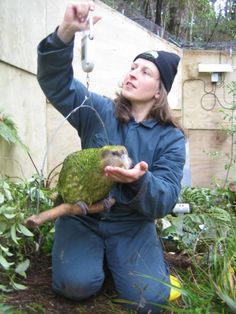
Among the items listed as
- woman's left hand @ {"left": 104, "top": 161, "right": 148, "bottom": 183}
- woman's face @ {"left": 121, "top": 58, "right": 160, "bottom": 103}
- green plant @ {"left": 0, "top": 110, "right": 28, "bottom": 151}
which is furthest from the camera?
green plant @ {"left": 0, "top": 110, "right": 28, "bottom": 151}

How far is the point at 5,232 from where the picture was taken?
7.04ft

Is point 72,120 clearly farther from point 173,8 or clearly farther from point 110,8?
point 173,8

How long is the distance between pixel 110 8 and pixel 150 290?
3.46m

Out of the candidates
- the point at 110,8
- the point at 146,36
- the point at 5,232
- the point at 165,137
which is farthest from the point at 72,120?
the point at 146,36

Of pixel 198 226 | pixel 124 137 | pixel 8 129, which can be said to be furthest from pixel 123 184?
pixel 8 129

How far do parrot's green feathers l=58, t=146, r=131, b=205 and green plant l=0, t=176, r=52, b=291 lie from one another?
19 centimetres

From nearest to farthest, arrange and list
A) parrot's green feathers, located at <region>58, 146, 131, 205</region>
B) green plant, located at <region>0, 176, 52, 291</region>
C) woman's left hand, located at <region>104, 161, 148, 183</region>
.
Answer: woman's left hand, located at <region>104, 161, 148, 183</region>, parrot's green feathers, located at <region>58, 146, 131, 205</region>, green plant, located at <region>0, 176, 52, 291</region>

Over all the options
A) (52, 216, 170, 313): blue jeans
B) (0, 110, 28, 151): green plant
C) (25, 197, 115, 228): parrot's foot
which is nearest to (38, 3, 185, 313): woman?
(52, 216, 170, 313): blue jeans

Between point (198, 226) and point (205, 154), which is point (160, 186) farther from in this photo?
point (205, 154)

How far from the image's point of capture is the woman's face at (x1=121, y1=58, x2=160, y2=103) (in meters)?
2.29

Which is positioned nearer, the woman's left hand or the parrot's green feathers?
the woman's left hand

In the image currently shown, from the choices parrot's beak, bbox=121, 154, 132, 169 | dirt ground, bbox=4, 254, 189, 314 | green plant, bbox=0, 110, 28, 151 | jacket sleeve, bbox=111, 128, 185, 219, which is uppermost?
green plant, bbox=0, 110, 28, 151

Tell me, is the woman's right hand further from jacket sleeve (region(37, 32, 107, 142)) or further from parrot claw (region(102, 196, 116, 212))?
parrot claw (region(102, 196, 116, 212))

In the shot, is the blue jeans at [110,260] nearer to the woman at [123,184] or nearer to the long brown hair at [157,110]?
the woman at [123,184]
